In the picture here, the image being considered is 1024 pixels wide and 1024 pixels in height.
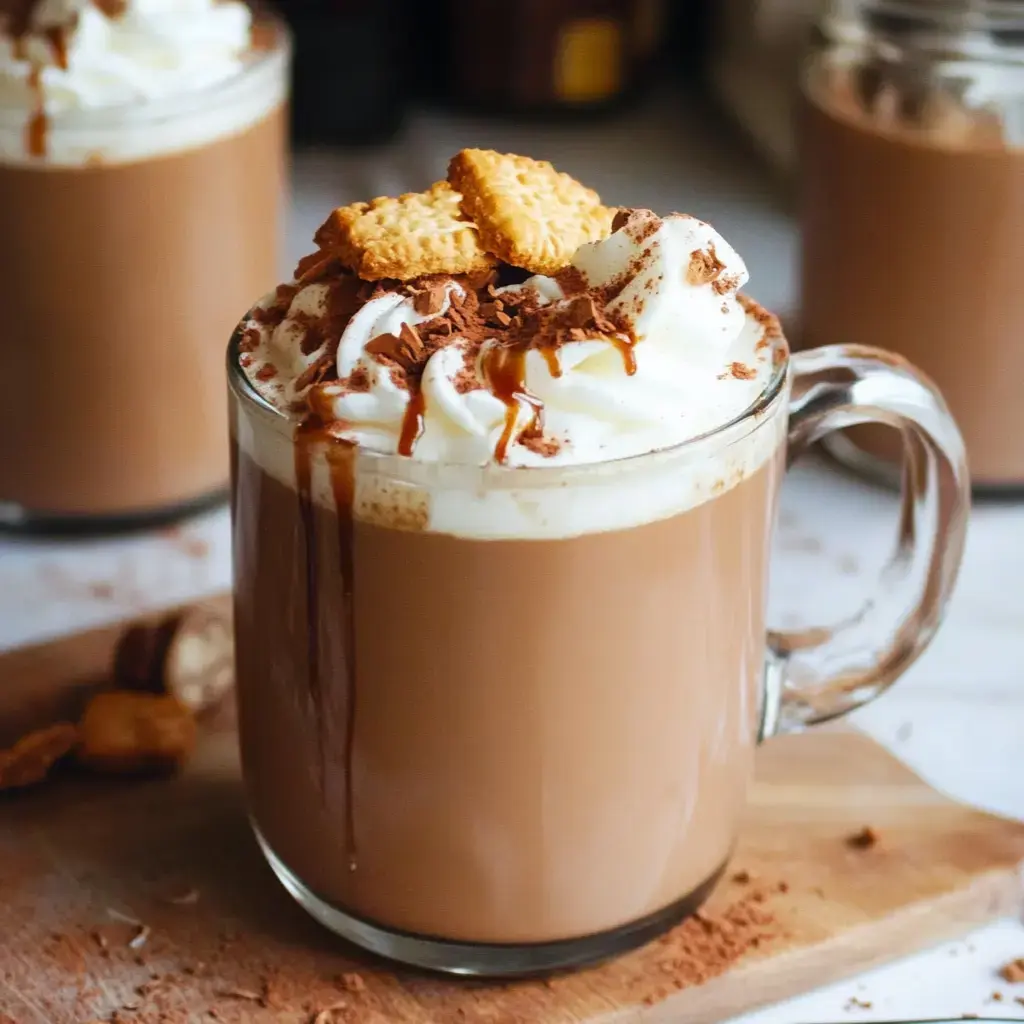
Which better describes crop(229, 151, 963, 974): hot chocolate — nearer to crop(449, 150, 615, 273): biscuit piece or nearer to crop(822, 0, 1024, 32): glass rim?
crop(449, 150, 615, 273): biscuit piece

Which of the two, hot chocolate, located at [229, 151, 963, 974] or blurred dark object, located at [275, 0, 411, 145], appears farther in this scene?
blurred dark object, located at [275, 0, 411, 145]

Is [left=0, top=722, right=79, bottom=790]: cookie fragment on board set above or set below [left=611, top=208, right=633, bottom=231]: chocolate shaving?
below

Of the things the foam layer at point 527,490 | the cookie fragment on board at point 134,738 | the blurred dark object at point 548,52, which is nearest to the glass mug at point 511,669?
the foam layer at point 527,490

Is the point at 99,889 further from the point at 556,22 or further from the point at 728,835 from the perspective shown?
the point at 556,22

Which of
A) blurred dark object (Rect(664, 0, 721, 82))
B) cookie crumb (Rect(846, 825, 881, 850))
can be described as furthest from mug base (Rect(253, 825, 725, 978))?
blurred dark object (Rect(664, 0, 721, 82))

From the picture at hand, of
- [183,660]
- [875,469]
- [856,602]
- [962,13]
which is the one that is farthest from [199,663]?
[962,13]
